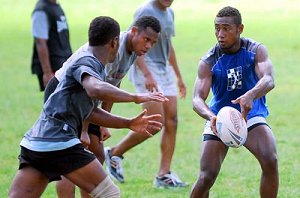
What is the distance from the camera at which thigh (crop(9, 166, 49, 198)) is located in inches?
287

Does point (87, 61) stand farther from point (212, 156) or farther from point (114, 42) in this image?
point (212, 156)

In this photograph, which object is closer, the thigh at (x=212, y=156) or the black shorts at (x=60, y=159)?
the black shorts at (x=60, y=159)

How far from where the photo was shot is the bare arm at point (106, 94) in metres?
6.93

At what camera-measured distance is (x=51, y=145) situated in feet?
23.7

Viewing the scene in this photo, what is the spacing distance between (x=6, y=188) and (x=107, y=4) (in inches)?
1141

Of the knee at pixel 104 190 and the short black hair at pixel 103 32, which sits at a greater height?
the short black hair at pixel 103 32

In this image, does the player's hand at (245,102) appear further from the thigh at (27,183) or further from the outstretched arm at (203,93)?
the thigh at (27,183)

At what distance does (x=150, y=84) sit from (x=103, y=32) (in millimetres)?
3154

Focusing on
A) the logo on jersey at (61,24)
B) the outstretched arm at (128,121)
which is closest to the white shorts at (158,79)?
the logo on jersey at (61,24)

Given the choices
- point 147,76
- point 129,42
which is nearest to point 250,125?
point 129,42

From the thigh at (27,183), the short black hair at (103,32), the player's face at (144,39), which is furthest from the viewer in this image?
the player's face at (144,39)

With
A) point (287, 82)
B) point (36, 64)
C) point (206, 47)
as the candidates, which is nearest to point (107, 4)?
point (206, 47)

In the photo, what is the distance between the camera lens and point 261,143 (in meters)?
8.46

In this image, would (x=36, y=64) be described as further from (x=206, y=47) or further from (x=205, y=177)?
(x=206, y=47)
